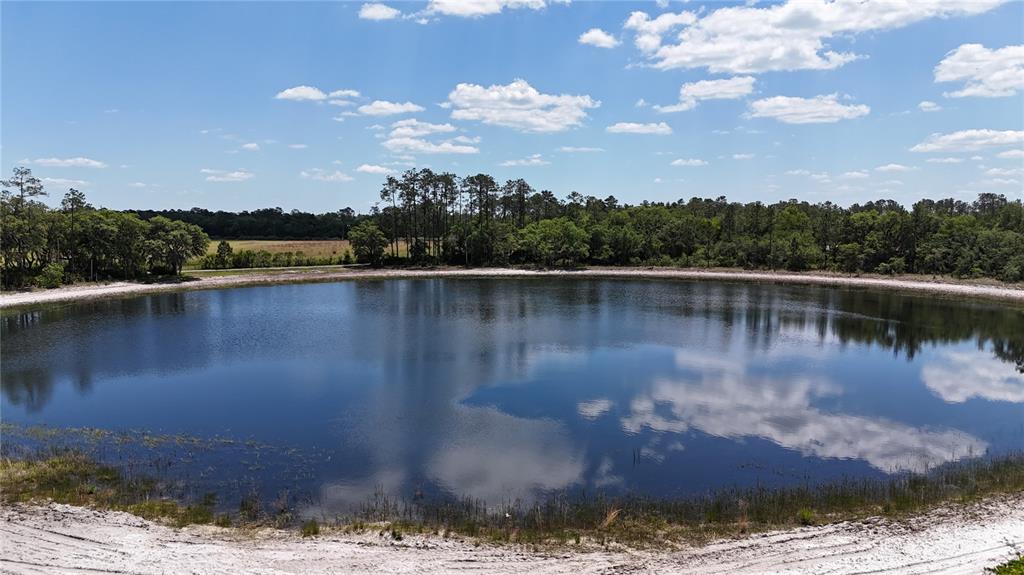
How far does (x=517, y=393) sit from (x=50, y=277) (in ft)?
149

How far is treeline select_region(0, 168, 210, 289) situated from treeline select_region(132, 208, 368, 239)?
1817 inches

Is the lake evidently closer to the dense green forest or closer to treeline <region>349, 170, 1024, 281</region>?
the dense green forest

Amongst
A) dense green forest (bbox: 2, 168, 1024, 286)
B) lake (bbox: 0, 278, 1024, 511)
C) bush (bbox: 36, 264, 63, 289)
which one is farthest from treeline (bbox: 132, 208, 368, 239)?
lake (bbox: 0, 278, 1024, 511)

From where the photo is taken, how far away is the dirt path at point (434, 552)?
10398 mm

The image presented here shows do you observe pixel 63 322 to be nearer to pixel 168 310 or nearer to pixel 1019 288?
pixel 168 310

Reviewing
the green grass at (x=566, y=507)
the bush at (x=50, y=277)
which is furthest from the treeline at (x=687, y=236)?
the green grass at (x=566, y=507)

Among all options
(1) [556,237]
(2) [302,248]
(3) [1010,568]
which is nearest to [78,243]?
(2) [302,248]

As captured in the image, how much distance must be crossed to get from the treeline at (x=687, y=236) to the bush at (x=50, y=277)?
29.5 meters

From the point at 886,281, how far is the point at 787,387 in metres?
44.7

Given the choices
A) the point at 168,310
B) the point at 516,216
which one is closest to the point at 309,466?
the point at 168,310

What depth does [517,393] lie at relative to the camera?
22297 mm

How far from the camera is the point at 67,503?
12734mm

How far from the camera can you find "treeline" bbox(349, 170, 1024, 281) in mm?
63156

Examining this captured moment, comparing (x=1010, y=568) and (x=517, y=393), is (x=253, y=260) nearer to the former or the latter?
(x=517, y=393)
